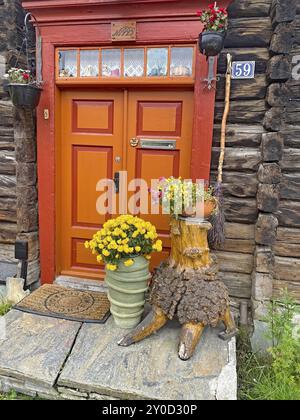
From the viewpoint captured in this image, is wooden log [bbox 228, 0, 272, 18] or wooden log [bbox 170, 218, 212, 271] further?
wooden log [bbox 228, 0, 272, 18]

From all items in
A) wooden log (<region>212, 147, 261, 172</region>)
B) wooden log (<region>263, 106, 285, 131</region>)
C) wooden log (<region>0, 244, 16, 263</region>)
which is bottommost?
wooden log (<region>0, 244, 16, 263</region>)

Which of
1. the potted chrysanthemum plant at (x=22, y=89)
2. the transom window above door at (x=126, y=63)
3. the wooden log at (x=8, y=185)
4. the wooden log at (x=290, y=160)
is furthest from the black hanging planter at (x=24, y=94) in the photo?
the wooden log at (x=290, y=160)

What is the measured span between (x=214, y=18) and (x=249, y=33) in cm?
46

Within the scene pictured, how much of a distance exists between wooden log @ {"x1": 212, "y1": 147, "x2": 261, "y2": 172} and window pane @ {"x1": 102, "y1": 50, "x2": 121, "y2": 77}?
1191mm

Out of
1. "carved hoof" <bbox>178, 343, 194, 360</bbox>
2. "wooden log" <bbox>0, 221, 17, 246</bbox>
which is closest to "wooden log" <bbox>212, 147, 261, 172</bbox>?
"carved hoof" <bbox>178, 343, 194, 360</bbox>

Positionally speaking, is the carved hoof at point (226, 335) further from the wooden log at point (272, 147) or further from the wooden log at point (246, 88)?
the wooden log at point (246, 88)

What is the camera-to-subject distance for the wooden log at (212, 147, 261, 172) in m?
2.93

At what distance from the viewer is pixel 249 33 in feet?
9.26

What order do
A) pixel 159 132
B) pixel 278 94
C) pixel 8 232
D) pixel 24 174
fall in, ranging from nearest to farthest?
pixel 278 94
pixel 159 132
pixel 24 174
pixel 8 232

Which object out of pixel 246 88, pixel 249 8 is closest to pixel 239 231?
pixel 246 88

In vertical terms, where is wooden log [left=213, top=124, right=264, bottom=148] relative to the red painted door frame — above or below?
below

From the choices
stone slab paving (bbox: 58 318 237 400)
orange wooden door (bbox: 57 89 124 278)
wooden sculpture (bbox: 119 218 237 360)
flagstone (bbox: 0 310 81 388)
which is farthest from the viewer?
orange wooden door (bbox: 57 89 124 278)

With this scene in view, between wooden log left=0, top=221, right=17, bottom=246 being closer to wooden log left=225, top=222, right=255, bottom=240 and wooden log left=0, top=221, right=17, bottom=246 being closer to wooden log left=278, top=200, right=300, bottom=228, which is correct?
Answer: wooden log left=225, top=222, right=255, bottom=240

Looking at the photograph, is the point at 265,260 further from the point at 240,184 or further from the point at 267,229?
the point at 240,184
